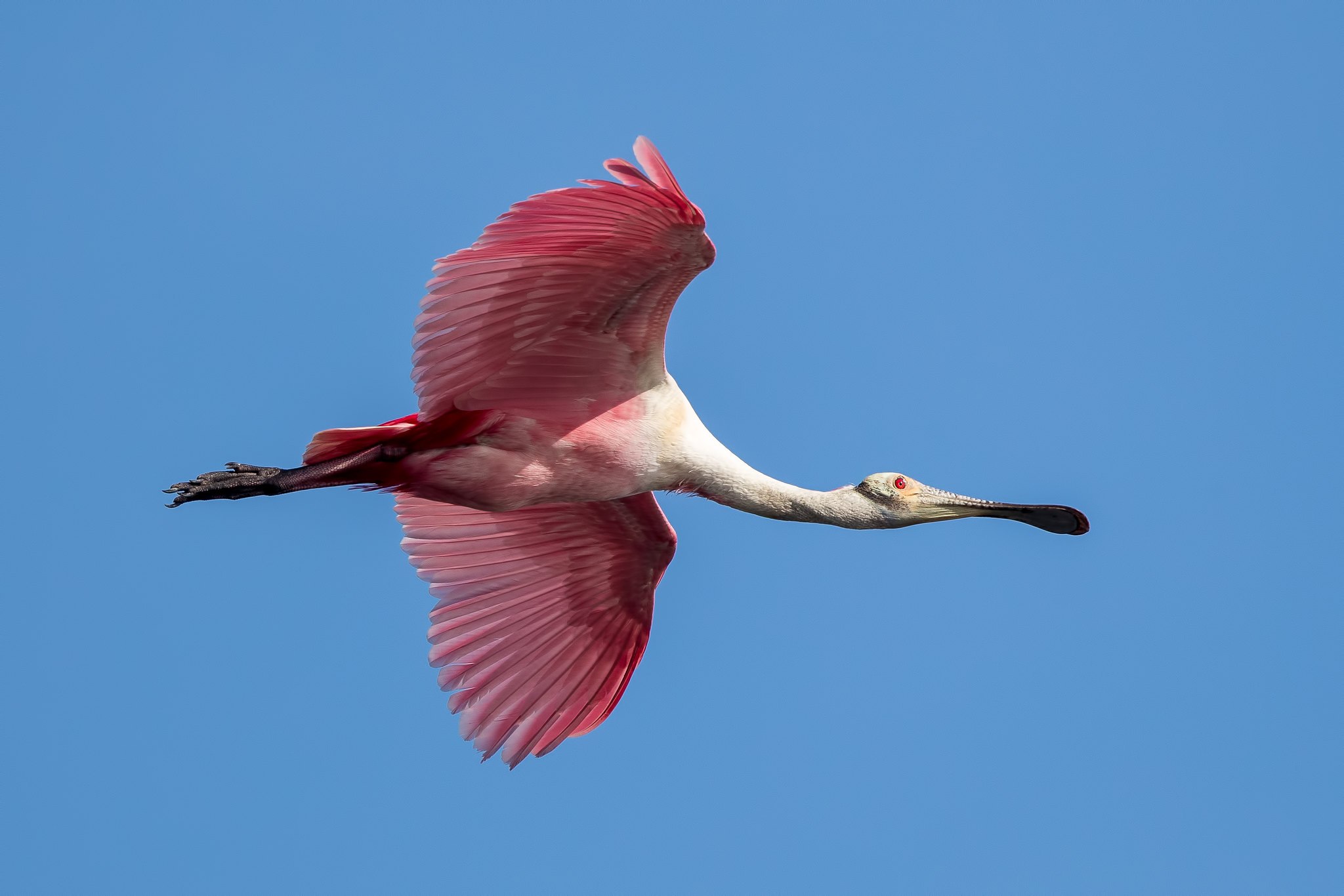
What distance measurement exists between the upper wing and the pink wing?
201cm

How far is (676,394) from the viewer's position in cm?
1268

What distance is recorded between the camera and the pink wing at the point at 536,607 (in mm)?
14008

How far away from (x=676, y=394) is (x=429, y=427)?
1591 mm

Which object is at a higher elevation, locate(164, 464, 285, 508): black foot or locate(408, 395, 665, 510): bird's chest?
locate(408, 395, 665, 510): bird's chest

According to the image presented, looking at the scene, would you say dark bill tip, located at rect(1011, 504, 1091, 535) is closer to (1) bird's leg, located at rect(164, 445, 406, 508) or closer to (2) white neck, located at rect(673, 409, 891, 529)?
(2) white neck, located at rect(673, 409, 891, 529)

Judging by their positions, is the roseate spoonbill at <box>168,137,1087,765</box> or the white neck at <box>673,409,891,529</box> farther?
the white neck at <box>673,409,891,529</box>

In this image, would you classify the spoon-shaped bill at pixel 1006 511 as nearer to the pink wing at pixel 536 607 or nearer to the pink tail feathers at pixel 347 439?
the pink wing at pixel 536 607

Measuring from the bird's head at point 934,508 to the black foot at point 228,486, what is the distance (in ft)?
12.8

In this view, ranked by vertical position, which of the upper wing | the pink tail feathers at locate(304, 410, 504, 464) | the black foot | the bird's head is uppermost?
the bird's head

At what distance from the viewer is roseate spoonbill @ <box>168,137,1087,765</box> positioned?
11.3 meters

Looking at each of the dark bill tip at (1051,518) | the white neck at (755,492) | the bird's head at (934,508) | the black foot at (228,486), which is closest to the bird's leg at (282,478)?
the black foot at (228,486)

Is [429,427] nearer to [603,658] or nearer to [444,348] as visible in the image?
[444,348]

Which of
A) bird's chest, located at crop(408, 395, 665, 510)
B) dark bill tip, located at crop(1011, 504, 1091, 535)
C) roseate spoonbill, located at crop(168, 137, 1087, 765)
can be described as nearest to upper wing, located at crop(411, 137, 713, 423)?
roseate spoonbill, located at crop(168, 137, 1087, 765)

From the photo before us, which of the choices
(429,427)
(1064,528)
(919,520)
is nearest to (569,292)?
(429,427)
